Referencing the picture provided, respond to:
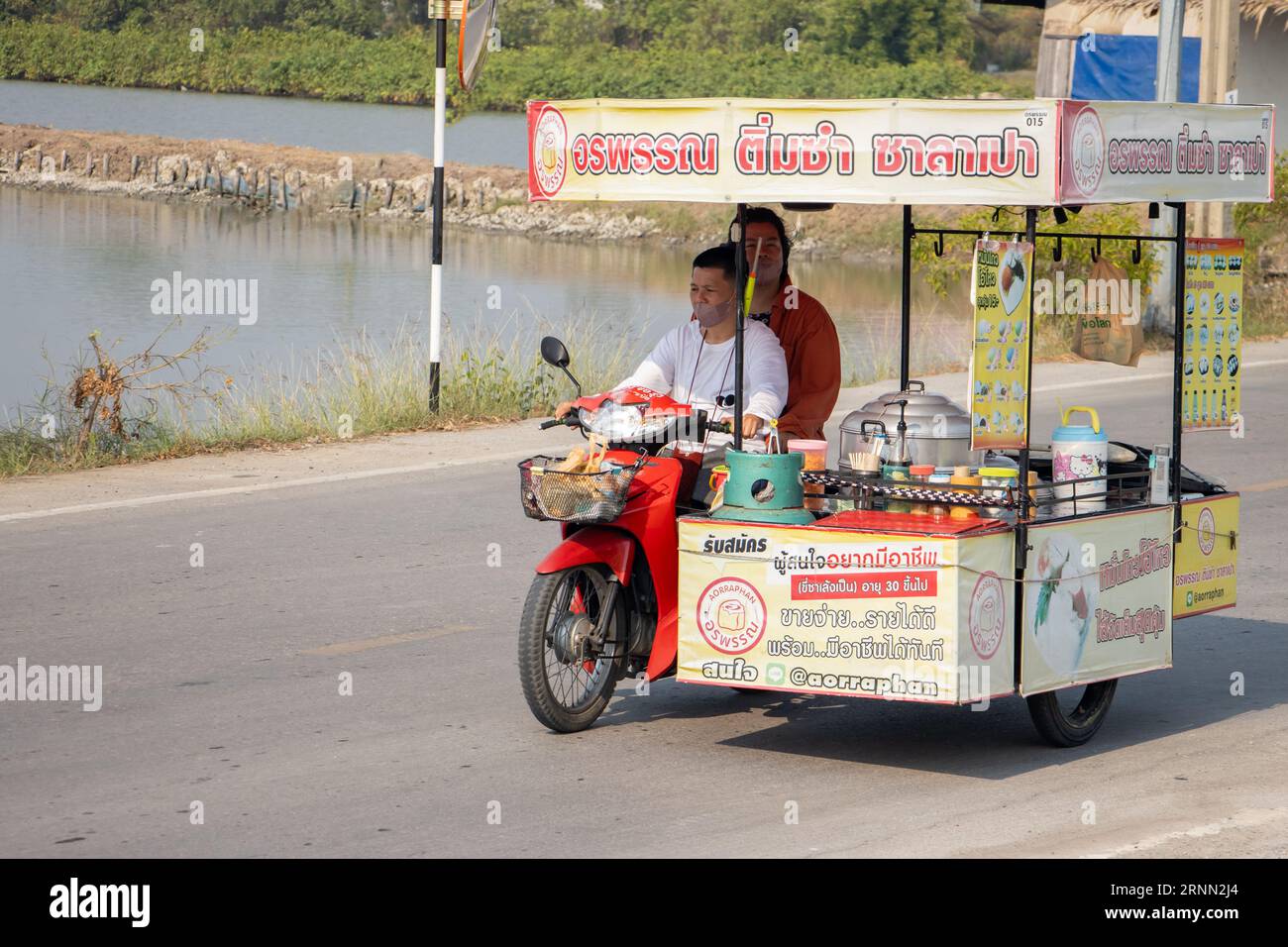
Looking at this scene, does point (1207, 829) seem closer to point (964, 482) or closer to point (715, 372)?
point (964, 482)

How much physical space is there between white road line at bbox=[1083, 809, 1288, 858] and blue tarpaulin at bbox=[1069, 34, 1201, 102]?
24.9 meters

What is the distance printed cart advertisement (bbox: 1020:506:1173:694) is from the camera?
252 inches

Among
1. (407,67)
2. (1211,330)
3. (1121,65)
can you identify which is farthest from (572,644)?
(407,67)

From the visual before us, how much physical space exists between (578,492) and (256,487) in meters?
6.15

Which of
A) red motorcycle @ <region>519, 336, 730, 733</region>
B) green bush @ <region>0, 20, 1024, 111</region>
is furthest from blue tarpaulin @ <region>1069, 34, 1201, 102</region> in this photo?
red motorcycle @ <region>519, 336, 730, 733</region>

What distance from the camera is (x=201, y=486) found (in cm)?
1218

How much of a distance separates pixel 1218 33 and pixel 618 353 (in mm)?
8928

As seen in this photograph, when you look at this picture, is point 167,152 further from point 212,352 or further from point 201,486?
point 201,486

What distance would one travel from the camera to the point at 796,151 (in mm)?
6117

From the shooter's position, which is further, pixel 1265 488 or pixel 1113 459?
pixel 1265 488

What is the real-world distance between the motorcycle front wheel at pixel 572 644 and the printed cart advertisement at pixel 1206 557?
221 cm

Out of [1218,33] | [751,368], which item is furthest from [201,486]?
[1218,33]

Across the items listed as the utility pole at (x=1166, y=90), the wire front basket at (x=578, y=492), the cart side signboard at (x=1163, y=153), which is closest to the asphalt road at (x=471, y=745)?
the wire front basket at (x=578, y=492)

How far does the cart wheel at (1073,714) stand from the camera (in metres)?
6.73
